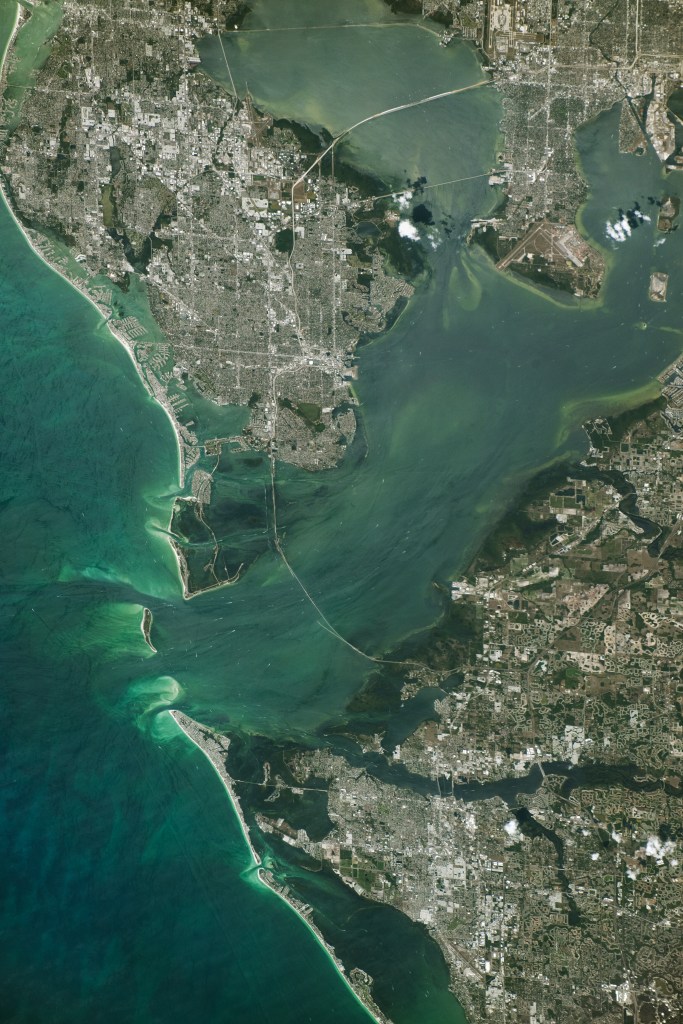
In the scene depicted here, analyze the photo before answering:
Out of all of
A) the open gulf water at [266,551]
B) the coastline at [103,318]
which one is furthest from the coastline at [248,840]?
the coastline at [103,318]

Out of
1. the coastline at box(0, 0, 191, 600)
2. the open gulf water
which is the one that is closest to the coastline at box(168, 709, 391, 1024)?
the open gulf water

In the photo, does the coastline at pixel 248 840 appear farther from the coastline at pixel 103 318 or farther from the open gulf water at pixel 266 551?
the coastline at pixel 103 318

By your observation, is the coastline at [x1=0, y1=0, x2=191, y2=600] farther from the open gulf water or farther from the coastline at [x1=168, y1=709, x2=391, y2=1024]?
the coastline at [x1=168, y1=709, x2=391, y2=1024]

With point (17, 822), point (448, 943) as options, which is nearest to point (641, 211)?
point (448, 943)

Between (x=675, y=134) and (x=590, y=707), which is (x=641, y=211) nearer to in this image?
(x=675, y=134)

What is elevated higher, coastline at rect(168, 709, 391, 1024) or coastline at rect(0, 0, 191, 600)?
coastline at rect(0, 0, 191, 600)

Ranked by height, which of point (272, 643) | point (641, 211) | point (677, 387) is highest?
point (641, 211)
